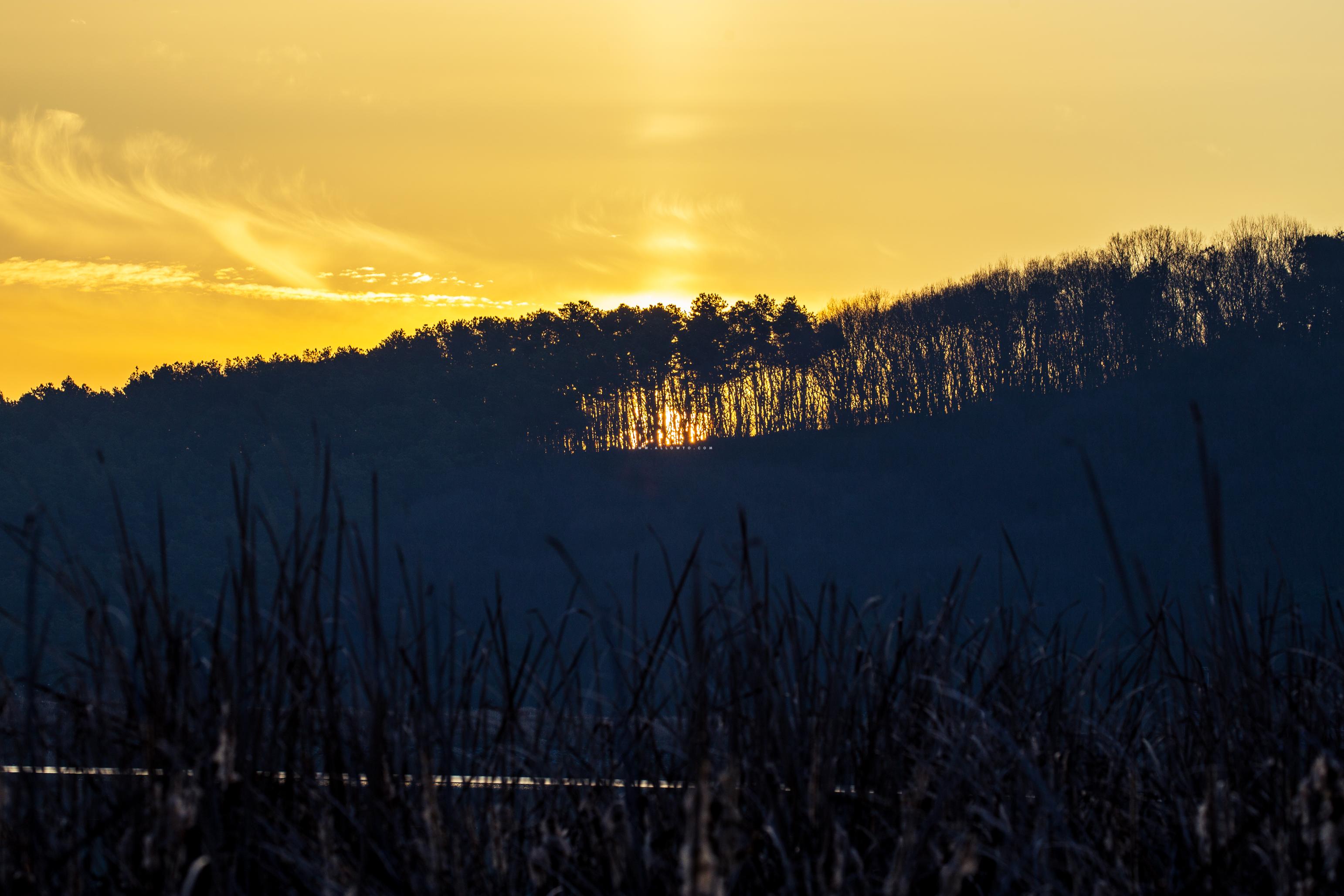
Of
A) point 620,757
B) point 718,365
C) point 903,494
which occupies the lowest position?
point 620,757

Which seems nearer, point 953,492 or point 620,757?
point 620,757

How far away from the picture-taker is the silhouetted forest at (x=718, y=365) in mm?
54719

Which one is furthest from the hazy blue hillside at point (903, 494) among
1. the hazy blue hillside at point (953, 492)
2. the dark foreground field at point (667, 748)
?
the dark foreground field at point (667, 748)

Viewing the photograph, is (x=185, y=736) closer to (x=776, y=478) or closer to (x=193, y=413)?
(x=776, y=478)

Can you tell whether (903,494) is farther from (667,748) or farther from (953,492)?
(667,748)

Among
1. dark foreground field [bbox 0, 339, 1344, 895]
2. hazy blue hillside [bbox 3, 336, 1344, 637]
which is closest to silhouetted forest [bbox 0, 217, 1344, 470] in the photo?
hazy blue hillside [bbox 3, 336, 1344, 637]

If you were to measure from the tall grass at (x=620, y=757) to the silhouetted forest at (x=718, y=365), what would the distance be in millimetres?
54273

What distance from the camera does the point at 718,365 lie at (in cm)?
5803

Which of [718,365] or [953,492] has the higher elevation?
[718,365]

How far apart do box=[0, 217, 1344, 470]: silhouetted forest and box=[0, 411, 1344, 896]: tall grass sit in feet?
178

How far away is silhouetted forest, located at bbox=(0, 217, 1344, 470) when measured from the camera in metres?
54.7

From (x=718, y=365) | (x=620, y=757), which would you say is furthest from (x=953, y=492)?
(x=620, y=757)

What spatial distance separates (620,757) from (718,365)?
55813 millimetres

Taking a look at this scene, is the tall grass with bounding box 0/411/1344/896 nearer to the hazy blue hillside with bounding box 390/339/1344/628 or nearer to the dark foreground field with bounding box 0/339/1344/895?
the dark foreground field with bounding box 0/339/1344/895
